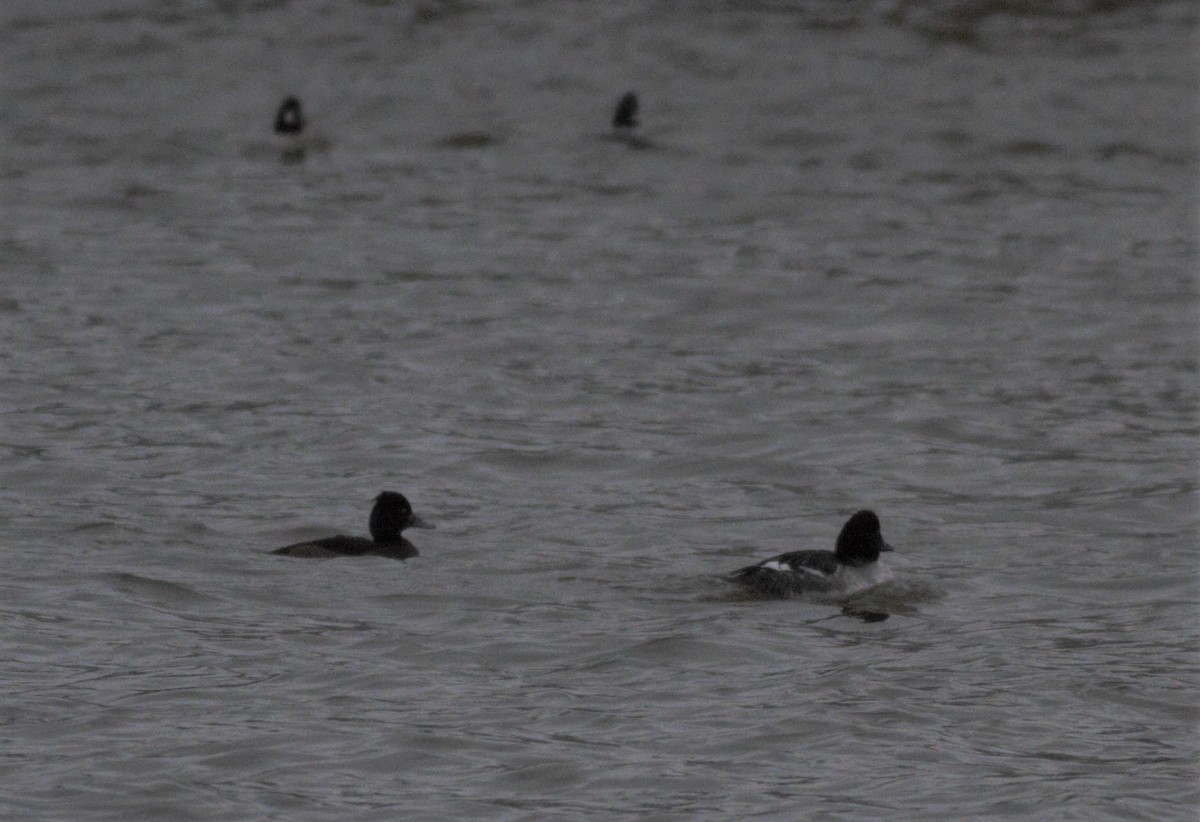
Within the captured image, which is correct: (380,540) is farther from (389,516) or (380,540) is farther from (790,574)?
(790,574)

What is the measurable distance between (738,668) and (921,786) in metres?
2.05

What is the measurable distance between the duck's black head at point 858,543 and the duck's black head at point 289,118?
54.5ft

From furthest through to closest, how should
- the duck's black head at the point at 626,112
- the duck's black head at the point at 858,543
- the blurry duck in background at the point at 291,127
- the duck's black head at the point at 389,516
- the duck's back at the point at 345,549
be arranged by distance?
the duck's black head at the point at 626,112, the blurry duck in background at the point at 291,127, the duck's black head at the point at 389,516, the duck's back at the point at 345,549, the duck's black head at the point at 858,543

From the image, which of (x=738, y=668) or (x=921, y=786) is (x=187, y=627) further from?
(x=921, y=786)

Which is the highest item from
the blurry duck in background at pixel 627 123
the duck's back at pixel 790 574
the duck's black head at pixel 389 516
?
the blurry duck in background at pixel 627 123

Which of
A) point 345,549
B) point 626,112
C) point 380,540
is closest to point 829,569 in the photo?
point 380,540

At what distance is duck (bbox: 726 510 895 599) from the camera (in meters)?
14.8

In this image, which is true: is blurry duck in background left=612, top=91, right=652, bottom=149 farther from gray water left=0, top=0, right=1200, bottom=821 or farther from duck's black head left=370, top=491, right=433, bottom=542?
duck's black head left=370, top=491, right=433, bottom=542

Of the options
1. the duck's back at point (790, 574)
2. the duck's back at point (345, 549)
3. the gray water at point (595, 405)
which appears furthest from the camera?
the duck's back at point (345, 549)

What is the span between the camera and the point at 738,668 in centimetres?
1334

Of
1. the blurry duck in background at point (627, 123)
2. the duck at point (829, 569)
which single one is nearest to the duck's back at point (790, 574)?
the duck at point (829, 569)

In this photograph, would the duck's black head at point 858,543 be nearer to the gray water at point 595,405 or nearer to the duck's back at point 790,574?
the duck's back at point 790,574

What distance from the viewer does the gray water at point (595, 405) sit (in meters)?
12.0


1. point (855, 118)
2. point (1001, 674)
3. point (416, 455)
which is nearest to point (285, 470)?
point (416, 455)
